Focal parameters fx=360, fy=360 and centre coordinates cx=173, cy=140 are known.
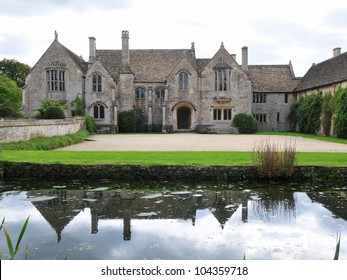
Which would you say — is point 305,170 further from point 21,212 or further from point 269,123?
point 269,123

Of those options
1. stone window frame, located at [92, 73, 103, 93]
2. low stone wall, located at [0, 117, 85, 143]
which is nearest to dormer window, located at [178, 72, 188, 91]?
stone window frame, located at [92, 73, 103, 93]

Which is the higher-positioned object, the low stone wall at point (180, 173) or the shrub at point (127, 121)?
the shrub at point (127, 121)

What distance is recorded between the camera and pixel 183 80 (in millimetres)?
42344

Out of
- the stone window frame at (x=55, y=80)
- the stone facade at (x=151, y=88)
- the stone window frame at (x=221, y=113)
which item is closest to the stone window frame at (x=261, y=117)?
the stone facade at (x=151, y=88)

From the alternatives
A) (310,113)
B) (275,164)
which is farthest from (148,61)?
(275,164)

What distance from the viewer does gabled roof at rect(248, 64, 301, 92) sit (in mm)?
46000

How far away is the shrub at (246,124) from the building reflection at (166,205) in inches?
1192

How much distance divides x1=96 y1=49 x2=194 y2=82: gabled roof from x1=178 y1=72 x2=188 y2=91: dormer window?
2321 mm

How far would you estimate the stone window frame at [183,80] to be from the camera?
1663 inches

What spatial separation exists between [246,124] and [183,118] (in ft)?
26.5

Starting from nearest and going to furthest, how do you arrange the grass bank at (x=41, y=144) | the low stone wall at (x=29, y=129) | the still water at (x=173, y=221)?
1. the still water at (x=173, y=221)
2. the grass bank at (x=41, y=144)
3. the low stone wall at (x=29, y=129)

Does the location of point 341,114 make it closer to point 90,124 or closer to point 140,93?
point 140,93

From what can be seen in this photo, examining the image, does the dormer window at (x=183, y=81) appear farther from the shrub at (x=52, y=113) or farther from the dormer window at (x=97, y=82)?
the shrub at (x=52, y=113)

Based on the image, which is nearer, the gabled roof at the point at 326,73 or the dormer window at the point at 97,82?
the gabled roof at the point at 326,73
